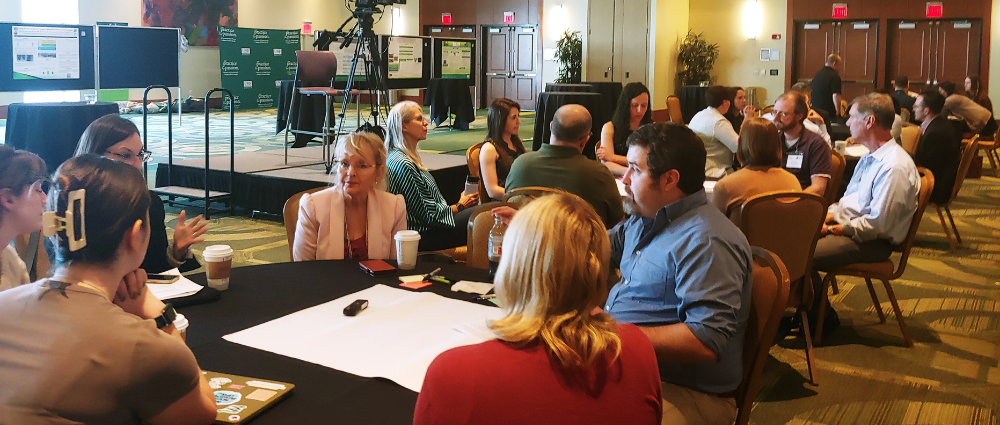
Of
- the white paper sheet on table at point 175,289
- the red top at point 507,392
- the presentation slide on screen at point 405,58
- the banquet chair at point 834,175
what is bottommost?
the white paper sheet on table at point 175,289

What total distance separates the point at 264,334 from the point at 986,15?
54.5 ft

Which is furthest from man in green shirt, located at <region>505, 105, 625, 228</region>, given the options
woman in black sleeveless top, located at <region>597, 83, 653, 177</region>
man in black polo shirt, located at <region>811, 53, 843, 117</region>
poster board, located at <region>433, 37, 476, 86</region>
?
poster board, located at <region>433, 37, 476, 86</region>

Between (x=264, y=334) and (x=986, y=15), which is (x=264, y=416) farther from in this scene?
(x=986, y=15)

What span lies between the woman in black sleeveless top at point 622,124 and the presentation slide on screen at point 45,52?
4.36 meters

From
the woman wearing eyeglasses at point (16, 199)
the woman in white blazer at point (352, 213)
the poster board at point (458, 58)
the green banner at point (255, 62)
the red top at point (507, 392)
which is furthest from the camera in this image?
the green banner at point (255, 62)

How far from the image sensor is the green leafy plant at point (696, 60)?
52.7 feet

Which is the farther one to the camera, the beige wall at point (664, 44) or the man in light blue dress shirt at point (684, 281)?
the beige wall at point (664, 44)

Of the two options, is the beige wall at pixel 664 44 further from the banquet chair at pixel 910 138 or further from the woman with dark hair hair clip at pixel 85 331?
the woman with dark hair hair clip at pixel 85 331

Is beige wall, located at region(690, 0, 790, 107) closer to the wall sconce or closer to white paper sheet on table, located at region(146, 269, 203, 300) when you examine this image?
the wall sconce

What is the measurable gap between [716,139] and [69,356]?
530 cm

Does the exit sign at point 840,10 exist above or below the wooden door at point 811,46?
above

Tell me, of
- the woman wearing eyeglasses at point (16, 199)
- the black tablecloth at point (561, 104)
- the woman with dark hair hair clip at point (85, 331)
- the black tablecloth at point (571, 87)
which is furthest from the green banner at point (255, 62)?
the woman with dark hair hair clip at point (85, 331)

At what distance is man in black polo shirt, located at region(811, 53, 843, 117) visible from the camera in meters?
11.9

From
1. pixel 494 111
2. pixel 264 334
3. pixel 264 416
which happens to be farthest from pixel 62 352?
pixel 494 111
